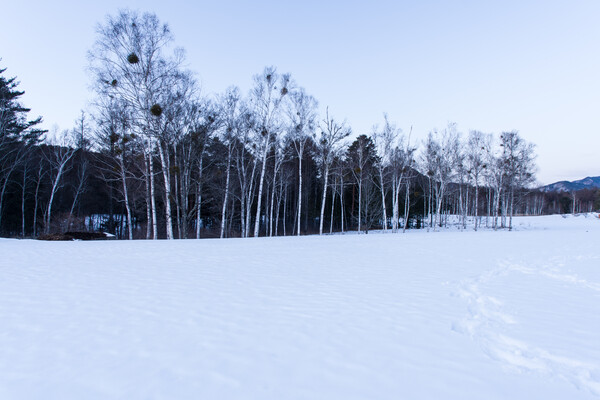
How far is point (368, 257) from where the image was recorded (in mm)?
9016

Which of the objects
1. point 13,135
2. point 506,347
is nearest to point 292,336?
point 506,347

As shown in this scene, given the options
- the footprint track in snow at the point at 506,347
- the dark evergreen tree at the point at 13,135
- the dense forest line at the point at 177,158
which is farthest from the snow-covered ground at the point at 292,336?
the dark evergreen tree at the point at 13,135

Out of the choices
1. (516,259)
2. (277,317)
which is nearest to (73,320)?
(277,317)

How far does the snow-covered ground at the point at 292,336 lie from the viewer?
2.18 metres

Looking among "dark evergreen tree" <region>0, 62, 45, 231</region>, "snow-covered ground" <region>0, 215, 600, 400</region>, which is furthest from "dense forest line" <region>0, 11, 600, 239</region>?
"snow-covered ground" <region>0, 215, 600, 400</region>

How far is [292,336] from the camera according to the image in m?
3.07

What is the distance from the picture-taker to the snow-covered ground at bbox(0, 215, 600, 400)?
2.18 m

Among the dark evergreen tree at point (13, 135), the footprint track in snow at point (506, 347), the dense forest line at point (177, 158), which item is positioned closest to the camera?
the footprint track in snow at point (506, 347)

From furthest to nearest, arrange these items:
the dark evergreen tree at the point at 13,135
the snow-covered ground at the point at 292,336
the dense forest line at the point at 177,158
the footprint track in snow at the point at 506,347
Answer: the dark evergreen tree at the point at 13,135
the dense forest line at the point at 177,158
the footprint track in snow at the point at 506,347
the snow-covered ground at the point at 292,336

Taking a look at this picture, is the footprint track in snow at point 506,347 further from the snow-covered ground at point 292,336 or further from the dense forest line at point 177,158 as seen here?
the dense forest line at point 177,158

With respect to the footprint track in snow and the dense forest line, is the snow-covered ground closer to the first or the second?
the footprint track in snow

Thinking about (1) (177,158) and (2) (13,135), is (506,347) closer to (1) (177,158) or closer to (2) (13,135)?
(1) (177,158)

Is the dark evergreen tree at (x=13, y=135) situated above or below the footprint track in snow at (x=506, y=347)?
above

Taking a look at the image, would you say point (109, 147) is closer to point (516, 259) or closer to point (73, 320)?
point (73, 320)
